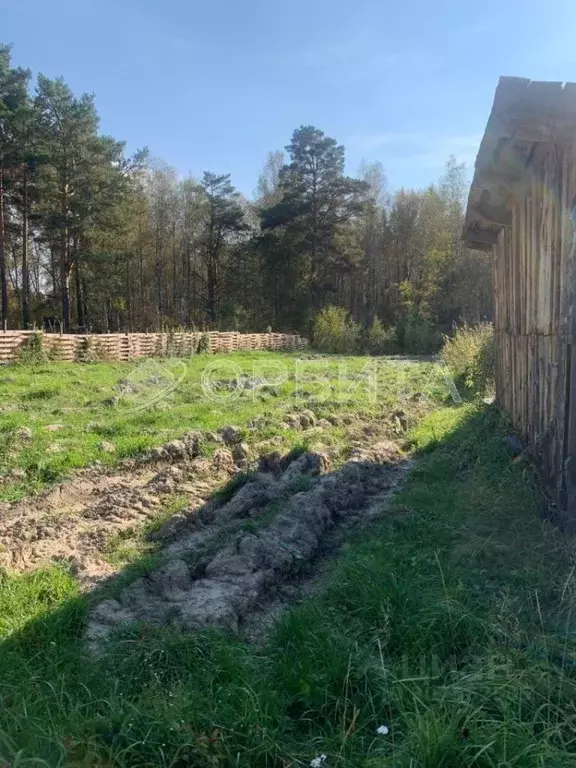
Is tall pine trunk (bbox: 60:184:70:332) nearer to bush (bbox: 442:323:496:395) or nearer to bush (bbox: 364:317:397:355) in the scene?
bush (bbox: 364:317:397:355)

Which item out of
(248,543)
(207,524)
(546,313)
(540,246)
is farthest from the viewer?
(207,524)

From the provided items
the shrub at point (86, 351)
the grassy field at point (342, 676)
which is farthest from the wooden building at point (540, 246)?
the shrub at point (86, 351)

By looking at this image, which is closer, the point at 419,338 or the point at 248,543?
the point at 248,543

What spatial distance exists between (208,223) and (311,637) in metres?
41.1

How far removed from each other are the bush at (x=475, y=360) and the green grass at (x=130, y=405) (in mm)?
735

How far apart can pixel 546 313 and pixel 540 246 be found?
728 millimetres

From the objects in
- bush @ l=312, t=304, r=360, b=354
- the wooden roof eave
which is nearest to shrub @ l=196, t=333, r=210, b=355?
bush @ l=312, t=304, r=360, b=354

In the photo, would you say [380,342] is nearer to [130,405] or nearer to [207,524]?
[130,405]

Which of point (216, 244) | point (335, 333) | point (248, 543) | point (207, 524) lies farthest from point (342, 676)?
point (216, 244)

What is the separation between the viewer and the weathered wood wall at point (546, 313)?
4.39 metres

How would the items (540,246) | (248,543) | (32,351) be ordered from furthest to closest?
(32,351) → (540,246) → (248,543)

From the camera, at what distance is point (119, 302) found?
40.1m

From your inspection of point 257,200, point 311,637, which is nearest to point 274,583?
point 311,637

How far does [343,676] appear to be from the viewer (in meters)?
2.85
